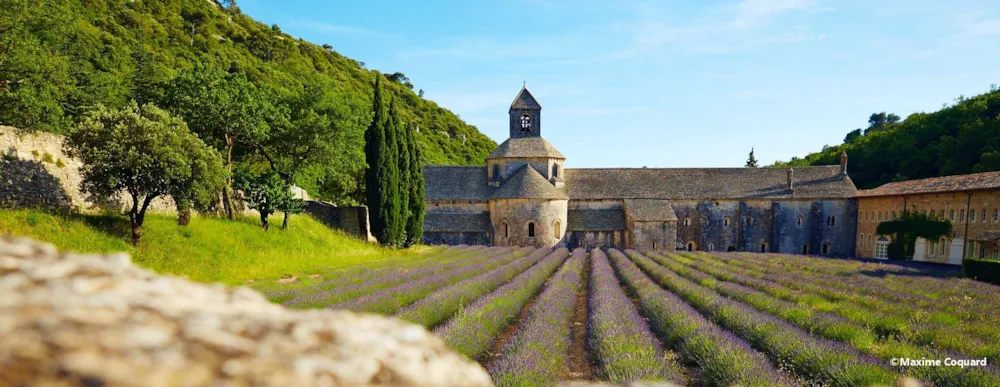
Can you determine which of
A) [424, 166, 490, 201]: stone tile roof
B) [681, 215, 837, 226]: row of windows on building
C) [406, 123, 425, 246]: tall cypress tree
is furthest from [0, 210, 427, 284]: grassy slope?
[681, 215, 837, 226]: row of windows on building

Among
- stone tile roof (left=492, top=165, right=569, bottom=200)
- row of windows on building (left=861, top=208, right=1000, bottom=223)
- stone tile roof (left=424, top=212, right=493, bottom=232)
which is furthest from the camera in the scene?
stone tile roof (left=424, top=212, right=493, bottom=232)

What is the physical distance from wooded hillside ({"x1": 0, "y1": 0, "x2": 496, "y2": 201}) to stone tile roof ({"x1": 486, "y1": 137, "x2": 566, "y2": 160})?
38.9 ft

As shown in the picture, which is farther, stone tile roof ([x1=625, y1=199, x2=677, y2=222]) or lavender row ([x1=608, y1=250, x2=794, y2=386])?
stone tile roof ([x1=625, y1=199, x2=677, y2=222])

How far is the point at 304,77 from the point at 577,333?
3030 inches

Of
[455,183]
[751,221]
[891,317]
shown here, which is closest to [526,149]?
[455,183]

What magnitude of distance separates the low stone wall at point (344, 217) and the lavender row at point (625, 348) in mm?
22720

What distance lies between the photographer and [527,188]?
4066cm

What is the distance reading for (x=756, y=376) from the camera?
6.91m

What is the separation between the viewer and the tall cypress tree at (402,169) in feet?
107

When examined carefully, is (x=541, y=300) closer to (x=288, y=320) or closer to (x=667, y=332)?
(x=667, y=332)

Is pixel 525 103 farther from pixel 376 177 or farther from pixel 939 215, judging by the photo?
pixel 939 215

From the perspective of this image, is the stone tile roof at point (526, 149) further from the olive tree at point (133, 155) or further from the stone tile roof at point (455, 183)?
the olive tree at point (133, 155)

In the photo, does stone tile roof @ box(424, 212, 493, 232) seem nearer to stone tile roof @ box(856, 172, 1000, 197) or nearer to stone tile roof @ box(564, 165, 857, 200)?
stone tile roof @ box(564, 165, 857, 200)

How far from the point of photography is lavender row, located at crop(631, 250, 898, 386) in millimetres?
7027
